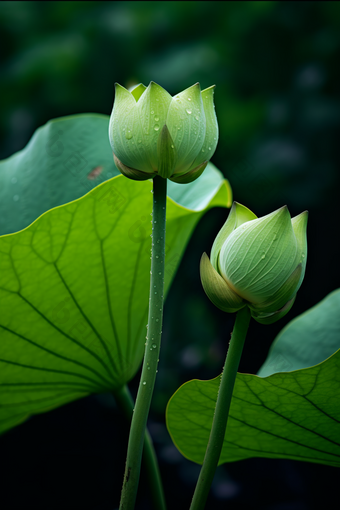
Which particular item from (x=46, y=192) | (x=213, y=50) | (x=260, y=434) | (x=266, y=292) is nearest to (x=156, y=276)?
(x=266, y=292)

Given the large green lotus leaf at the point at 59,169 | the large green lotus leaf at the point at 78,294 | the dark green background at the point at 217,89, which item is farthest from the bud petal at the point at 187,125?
the dark green background at the point at 217,89

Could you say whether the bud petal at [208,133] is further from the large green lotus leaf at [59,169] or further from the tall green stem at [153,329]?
the large green lotus leaf at [59,169]

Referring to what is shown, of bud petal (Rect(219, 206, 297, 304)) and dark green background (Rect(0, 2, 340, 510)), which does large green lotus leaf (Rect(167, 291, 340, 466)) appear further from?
dark green background (Rect(0, 2, 340, 510))

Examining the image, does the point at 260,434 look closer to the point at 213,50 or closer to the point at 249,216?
the point at 249,216

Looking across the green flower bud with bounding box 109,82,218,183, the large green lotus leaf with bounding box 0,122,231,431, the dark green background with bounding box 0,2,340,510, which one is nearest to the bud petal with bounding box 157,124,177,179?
the green flower bud with bounding box 109,82,218,183

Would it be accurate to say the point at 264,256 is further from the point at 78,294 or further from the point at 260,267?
the point at 78,294
